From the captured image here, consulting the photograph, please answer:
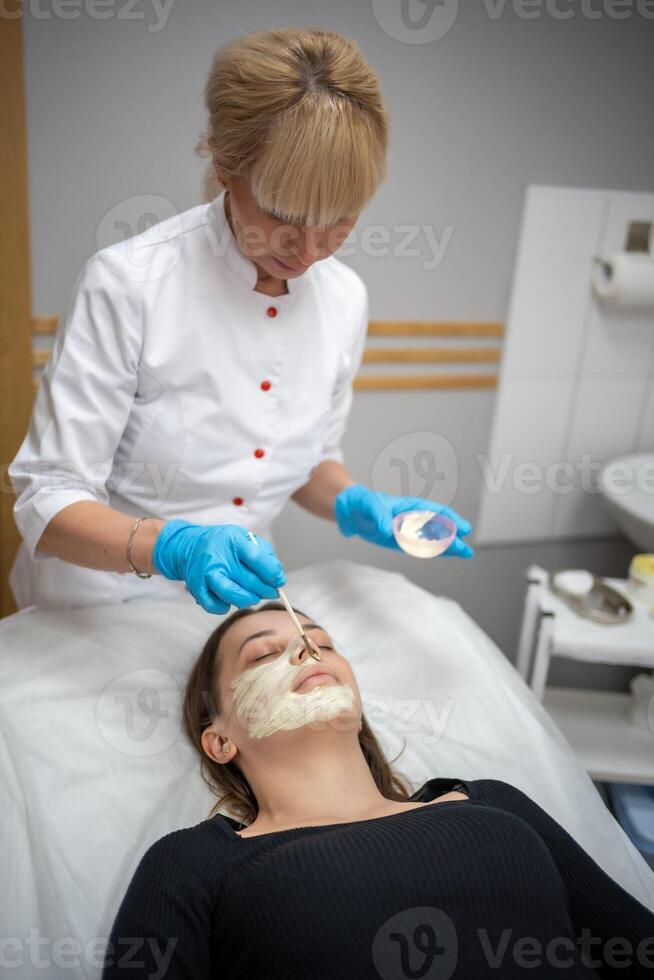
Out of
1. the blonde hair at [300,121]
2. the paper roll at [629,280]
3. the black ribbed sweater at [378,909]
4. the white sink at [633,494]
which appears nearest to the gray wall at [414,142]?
the paper roll at [629,280]

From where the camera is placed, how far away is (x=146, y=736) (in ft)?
4.67

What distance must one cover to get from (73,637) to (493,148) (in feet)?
→ 5.29

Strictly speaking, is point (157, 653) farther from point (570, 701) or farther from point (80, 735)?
point (570, 701)

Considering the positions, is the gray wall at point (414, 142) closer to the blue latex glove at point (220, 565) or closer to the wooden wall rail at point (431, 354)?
the wooden wall rail at point (431, 354)

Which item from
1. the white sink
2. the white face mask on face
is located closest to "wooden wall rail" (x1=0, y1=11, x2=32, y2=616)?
the white face mask on face

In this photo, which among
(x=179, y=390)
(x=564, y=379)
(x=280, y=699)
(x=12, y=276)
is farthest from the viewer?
(x=564, y=379)

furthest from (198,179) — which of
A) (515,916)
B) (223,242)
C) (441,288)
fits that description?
(515,916)

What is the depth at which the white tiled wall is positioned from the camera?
90.8 inches

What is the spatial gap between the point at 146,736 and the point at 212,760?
12cm

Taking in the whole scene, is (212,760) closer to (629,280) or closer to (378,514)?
(378,514)

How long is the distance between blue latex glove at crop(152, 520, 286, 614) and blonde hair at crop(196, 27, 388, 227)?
501 mm

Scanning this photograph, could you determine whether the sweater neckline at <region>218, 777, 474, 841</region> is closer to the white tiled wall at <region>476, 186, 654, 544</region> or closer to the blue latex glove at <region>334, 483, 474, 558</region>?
the blue latex glove at <region>334, 483, 474, 558</region>

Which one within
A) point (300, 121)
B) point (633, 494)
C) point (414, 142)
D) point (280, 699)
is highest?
point (414, 142)

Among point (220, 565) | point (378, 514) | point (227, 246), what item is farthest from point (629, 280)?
point (220, 565)
